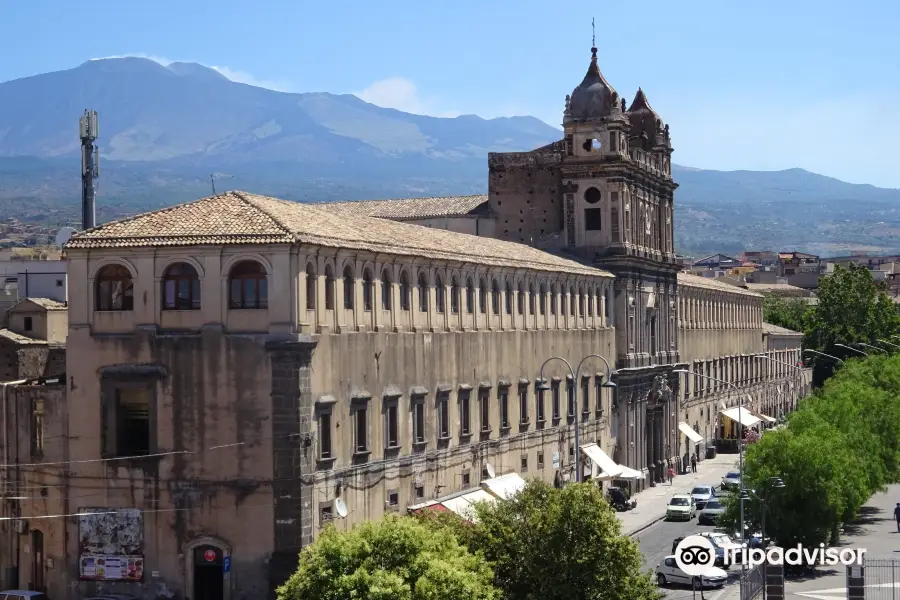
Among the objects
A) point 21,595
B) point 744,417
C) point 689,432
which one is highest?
point 744,417

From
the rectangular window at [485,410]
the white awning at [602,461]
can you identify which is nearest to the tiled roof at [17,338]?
the rectangular window at [485,410]

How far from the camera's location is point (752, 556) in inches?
2186

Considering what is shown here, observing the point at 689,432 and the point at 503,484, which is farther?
the point at 689,432

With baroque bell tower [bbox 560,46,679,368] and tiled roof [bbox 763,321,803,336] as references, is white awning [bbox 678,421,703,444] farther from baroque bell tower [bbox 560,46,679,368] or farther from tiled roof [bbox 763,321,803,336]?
tiled roof [bbox 763,321,803,336]

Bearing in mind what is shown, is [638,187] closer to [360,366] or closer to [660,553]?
[660,553]

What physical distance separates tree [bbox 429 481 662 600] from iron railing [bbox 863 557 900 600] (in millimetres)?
10340

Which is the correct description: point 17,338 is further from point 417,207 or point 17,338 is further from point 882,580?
point 417,207

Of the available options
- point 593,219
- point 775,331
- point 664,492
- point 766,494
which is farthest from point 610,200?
point 775,331

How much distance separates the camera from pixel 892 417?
78.2 metres

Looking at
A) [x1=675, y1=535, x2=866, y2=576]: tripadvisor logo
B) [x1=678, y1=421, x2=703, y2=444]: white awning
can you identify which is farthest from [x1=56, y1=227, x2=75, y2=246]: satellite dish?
[x1=675, y1=535, x2=866, y2=576]: tripadvisor logo

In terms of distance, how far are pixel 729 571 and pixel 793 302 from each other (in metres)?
137

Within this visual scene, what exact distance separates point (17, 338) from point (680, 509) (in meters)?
31.5

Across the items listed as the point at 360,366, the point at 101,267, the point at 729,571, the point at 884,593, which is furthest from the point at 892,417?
the point at 101,267

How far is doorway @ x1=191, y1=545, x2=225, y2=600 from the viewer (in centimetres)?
4793
